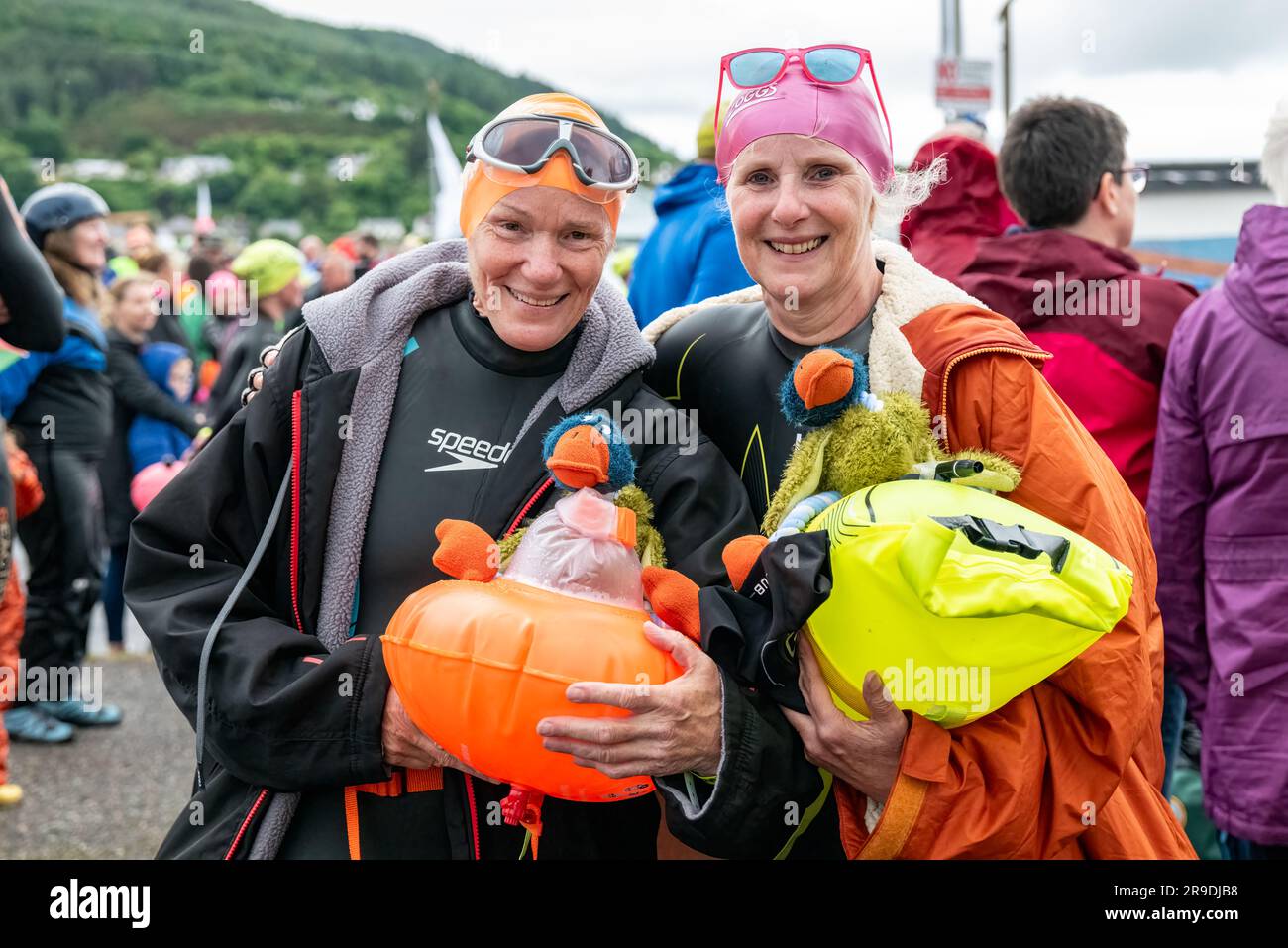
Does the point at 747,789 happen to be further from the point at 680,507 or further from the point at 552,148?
the point at 552,148

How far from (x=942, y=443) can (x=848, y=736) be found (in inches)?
22.7

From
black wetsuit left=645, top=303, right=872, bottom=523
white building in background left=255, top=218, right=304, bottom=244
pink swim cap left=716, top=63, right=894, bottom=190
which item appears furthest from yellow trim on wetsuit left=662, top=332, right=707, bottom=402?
white building in background left=255, top=218, right=304, bottom=244

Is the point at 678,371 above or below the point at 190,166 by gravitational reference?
below

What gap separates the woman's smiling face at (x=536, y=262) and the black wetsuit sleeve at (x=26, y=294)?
1.61 m

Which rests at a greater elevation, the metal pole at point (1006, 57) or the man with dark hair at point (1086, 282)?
the metal pole at point (1006, 57)

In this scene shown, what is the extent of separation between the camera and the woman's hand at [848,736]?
80.3 inches

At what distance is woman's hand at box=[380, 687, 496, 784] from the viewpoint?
212 cm

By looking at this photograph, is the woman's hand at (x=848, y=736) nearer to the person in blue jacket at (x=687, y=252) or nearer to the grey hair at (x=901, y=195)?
the grey hair at (x=901, y=195)

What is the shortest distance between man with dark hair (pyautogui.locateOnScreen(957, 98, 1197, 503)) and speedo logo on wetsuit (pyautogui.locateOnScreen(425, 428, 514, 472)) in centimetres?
182

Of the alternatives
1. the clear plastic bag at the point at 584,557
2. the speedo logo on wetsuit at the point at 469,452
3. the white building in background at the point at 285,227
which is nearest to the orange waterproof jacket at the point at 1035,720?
the clear plastic bag at the point at 584,557

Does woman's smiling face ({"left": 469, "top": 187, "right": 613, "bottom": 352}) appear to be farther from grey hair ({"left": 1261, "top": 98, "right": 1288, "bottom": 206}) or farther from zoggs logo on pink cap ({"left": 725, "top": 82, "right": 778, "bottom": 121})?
grey hair ({"left": 1261, "top": 98, "right": 1288, "bottom": 206})

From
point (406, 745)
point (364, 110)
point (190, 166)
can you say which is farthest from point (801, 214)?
point (364, 110)

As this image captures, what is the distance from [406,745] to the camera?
84.6 inches
